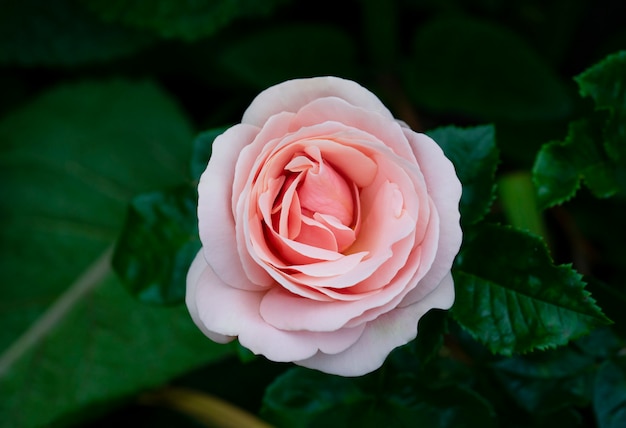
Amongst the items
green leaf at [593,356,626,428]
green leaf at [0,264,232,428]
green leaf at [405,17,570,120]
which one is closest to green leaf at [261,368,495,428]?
green leaf at [593,356,626,428]

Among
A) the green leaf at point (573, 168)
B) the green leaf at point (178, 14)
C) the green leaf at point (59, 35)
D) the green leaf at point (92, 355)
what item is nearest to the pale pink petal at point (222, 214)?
the green leaf at point (573, 168)

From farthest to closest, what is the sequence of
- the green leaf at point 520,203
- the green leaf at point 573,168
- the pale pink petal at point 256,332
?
the green leaf at point 520,203, the green leaf at point 573,168, the pale pink petal at point 256,332

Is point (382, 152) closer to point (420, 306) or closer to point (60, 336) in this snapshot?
point (420, 306)

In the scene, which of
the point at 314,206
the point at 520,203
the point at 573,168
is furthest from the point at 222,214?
the point at 520,203

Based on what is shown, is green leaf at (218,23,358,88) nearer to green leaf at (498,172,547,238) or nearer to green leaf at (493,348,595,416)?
green leaf at (498,172,547,238)

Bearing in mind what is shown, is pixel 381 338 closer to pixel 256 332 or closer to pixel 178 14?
pixel 256 332

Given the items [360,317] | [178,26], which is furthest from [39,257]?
[360,317]

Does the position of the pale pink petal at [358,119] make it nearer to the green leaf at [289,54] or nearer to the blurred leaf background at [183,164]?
the blurred leaf background at [183,164]

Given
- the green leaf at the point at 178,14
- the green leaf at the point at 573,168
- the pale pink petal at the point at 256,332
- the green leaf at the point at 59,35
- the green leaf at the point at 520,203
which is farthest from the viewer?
the green leaf at the point at 59,35
